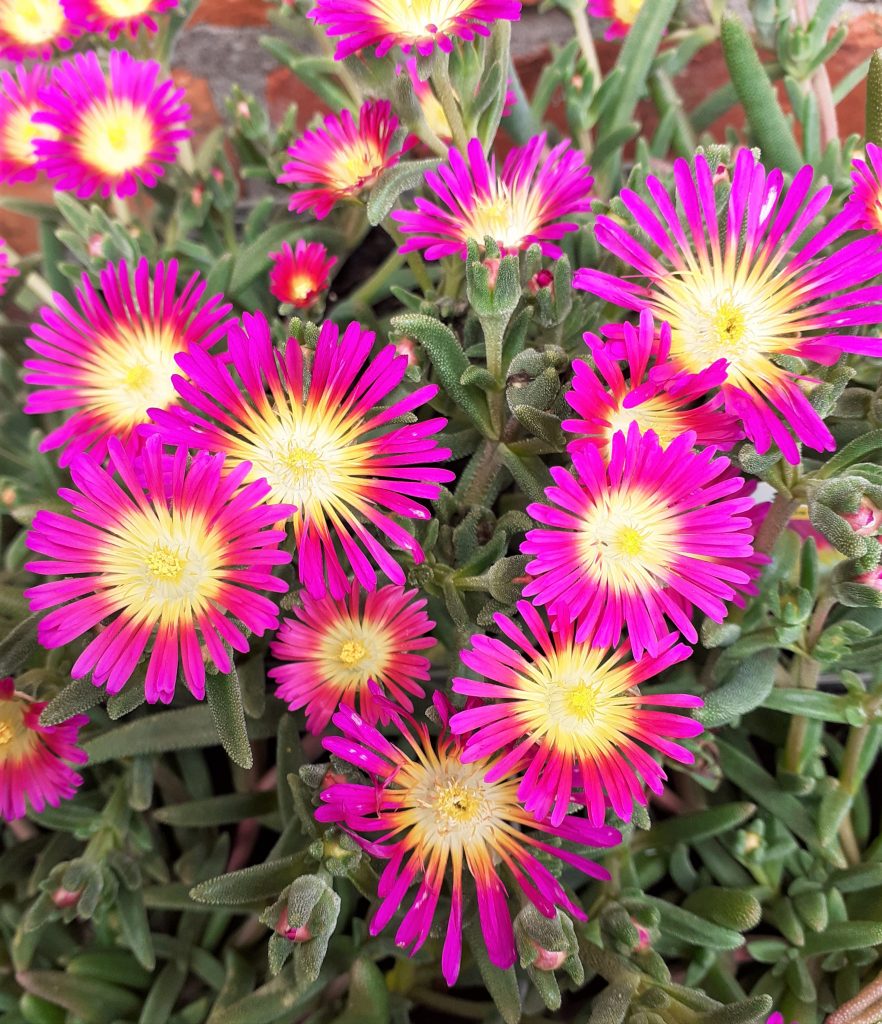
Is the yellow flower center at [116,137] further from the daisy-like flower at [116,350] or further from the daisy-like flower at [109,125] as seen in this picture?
the daisy-like flower at [116,350]

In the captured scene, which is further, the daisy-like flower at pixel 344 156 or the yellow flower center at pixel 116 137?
the yellow flower center at pixel 116 137

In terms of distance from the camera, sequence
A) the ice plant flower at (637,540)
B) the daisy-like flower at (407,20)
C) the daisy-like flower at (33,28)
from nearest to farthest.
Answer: the ice plant flower at (637,540) < the daisy-like flower at (407,20) < the daisy-like flower at (33,28)

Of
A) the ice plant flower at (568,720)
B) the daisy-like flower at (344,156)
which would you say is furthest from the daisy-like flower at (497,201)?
the ice plant flower at (568,720)

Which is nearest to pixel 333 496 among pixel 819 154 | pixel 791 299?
pixel 791 299

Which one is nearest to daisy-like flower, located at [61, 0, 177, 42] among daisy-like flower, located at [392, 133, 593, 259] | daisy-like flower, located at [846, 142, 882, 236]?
daisy-like flower, located at [392, 133, 593, 259]

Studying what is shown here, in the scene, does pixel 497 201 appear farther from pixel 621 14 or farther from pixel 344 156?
pixel 621 14
